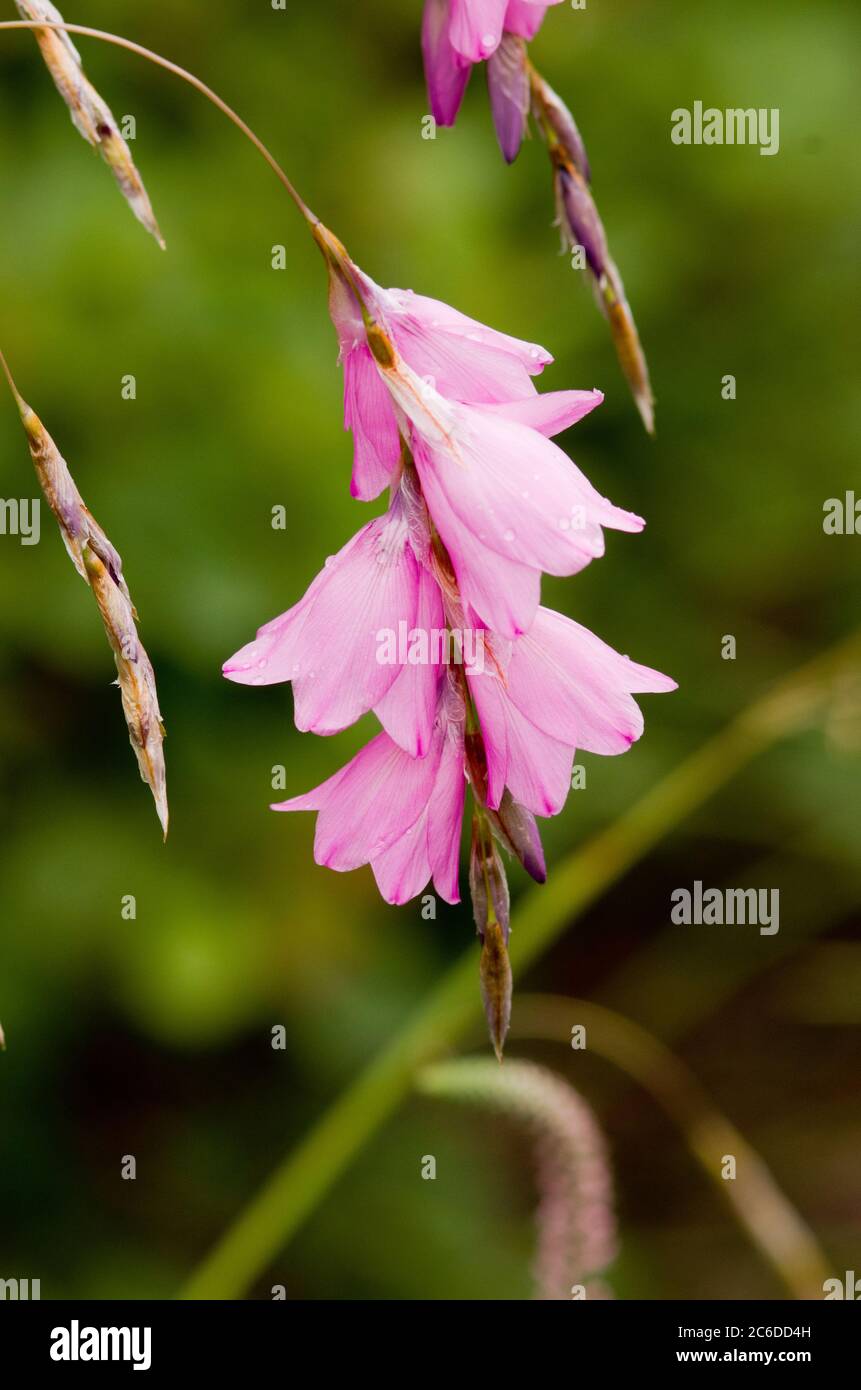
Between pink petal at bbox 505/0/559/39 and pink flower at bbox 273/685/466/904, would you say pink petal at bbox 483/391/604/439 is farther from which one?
pink petal at bbox 505/0/559/39

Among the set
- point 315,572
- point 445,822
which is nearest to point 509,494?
point 445,822

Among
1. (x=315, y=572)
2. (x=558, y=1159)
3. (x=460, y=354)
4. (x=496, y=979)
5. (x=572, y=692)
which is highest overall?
(x=315, y=572)

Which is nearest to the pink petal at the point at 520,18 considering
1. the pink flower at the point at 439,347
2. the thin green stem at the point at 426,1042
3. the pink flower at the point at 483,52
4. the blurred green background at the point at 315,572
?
the pink flower at the point at 483,52

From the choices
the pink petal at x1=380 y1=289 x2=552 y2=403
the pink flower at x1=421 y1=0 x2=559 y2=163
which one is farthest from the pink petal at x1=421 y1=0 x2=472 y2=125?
the pink petal at x1=380 y1=289 x2=552 y2=403

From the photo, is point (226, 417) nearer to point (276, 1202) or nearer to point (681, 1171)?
point (276, 1202)

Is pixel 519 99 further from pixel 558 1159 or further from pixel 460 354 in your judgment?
pixel 558 1159
